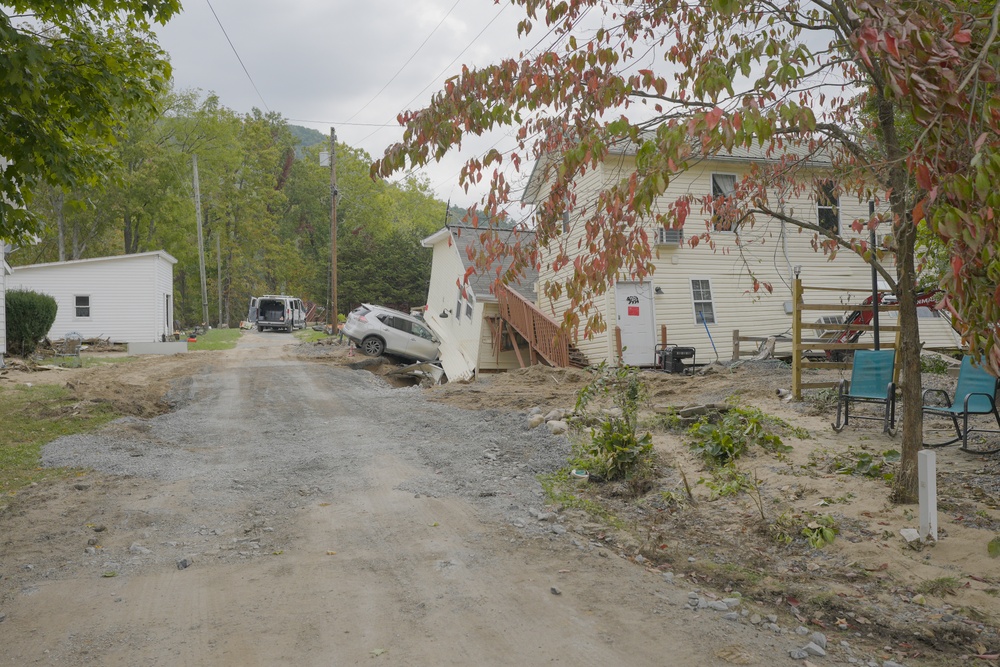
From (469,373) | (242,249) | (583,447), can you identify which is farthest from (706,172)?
(242,249)

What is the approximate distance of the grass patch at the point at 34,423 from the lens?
7.52m

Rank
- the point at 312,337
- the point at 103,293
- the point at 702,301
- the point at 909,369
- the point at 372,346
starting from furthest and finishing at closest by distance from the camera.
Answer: the point at 312,337 < the point at 103,293 < the point at 372,346 < the point at 702,301 < the point at 909,369

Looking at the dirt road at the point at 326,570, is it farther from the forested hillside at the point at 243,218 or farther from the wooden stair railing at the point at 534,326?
the forested hillside at the point at 243,218

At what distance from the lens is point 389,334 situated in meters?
23.2

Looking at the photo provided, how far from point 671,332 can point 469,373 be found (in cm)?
573

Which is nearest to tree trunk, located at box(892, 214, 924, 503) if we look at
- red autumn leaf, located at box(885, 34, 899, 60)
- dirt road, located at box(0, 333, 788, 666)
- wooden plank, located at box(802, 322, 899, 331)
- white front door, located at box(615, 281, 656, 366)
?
dirt road, located at box(0, 333, 788, 666)

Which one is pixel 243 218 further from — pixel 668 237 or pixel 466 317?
pixel 668 237

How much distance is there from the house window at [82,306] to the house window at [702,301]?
24055 millimetres

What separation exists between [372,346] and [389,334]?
25.9 inches

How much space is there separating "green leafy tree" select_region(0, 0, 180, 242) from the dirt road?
116 inches

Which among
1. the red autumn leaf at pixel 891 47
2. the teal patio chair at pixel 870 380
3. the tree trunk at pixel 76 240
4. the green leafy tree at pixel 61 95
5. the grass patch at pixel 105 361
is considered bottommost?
the grass patch at pixel 105 361

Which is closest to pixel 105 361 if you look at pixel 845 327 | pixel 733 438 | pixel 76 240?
pixel 845 327

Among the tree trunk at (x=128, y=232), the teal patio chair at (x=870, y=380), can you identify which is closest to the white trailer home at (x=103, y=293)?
the tree trunk at (x=128, y=232)

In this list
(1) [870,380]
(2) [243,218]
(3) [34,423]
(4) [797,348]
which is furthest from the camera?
(2) [243,218]
